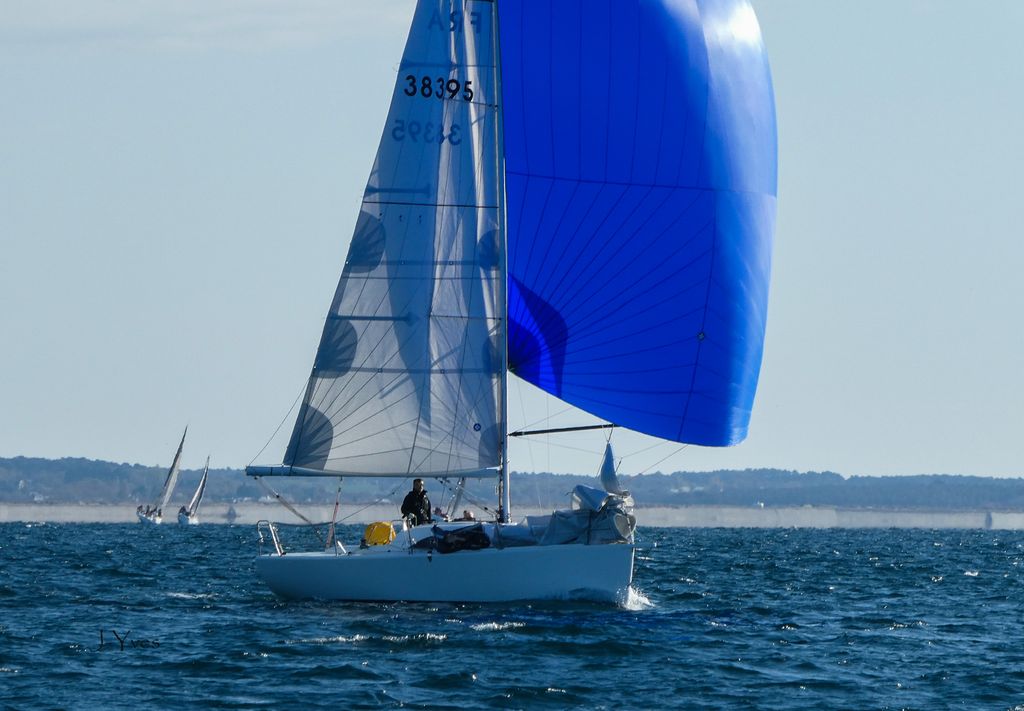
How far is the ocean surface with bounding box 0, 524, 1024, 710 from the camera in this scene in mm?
16172

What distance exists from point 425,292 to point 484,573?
4.31m

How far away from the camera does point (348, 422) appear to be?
2361cm

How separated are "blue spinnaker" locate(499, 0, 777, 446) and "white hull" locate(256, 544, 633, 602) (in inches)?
103

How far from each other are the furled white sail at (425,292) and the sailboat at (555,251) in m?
0.03

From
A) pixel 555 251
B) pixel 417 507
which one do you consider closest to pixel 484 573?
pixel 417 507

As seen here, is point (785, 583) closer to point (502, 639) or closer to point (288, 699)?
point (502, 639)

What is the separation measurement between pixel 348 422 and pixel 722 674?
7.83m

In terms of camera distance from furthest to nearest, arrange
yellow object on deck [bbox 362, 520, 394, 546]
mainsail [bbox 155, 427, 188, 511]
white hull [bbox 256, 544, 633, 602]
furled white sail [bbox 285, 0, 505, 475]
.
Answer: mainsail [bbox 155, 427, 188, 511]
furled white sail [bbox 285, 0, 505, 475]
yellow object on deck [bbox 362, 520, 394, 546]
white hull [bbox 256, 544, 633, 602]

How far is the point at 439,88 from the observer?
954 inches

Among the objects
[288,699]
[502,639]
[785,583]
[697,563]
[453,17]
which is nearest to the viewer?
[288,699]

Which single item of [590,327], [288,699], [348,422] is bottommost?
[288,699]

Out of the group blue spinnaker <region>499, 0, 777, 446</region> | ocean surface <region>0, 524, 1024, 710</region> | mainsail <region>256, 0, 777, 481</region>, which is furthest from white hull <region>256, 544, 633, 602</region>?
blue spinnaker <region>499, 0, 777, 446</region>

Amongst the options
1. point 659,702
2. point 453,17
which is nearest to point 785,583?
point 453,17

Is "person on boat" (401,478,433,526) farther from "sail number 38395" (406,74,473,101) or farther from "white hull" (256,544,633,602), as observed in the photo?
"sail number 38395" (406,74,473,101)
